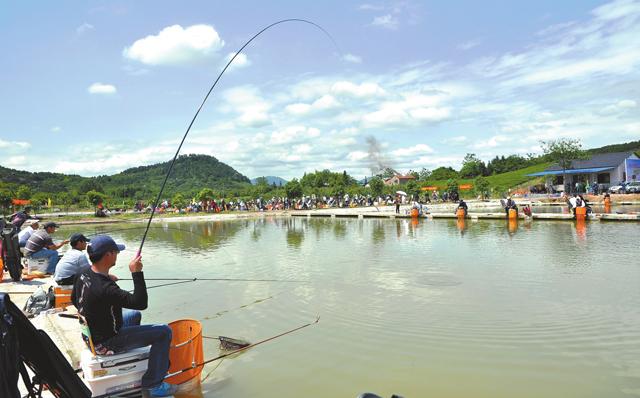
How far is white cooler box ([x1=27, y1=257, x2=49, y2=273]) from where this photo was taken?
10.2 m

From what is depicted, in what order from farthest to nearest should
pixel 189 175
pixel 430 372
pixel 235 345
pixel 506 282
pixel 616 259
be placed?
1. pixel 189 175
2. pixel 616 259
3. pixel 506 282
4. pixel 235 345
5. pixel 430 372

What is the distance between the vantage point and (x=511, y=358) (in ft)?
19.0

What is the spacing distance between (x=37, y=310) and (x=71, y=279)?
85 cm

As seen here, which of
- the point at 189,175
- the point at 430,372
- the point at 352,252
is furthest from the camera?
the point at 189,175

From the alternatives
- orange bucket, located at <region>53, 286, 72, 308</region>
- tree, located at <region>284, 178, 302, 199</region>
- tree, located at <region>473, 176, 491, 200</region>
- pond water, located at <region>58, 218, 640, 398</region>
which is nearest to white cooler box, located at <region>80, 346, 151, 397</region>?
pond water, located at <region>58, 218, 640, 398</region>

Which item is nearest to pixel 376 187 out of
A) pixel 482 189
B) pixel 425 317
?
pixel 482 189

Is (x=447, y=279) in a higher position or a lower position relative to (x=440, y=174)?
Answer: lower

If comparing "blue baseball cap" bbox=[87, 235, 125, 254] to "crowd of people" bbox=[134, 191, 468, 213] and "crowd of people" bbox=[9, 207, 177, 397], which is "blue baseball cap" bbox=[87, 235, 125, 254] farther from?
"crowd of people" bbox=[134, 191, 468, 213]

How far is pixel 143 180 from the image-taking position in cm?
13862

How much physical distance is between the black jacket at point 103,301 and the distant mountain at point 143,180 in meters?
46.3

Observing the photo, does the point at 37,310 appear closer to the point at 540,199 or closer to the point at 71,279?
the point at 71,279

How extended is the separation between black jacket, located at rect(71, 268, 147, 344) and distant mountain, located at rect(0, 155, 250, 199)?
46.3 meters

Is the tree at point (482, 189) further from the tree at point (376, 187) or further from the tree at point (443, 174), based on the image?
the tree at point (443, 174)

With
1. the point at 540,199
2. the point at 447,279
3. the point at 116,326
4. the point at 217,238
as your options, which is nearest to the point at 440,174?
the point at 540,199
